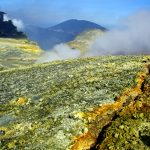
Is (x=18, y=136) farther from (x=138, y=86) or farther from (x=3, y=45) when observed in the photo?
(x=3, y=45)

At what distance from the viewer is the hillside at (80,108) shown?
21.2 m

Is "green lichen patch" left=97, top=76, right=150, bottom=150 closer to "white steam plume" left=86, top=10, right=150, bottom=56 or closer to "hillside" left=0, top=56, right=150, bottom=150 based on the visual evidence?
"hillside" left=0, top=56, right=150, bottom=150

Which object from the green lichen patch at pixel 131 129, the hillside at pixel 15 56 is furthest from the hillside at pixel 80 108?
the hillside at pixel 15 56

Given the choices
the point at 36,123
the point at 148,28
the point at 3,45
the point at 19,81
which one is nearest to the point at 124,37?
the point at 148,28

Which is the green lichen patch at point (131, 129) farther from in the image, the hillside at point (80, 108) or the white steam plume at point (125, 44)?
the white steam plume at point (125, 44)

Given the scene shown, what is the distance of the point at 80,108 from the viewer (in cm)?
2488

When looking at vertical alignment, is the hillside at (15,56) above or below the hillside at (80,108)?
below

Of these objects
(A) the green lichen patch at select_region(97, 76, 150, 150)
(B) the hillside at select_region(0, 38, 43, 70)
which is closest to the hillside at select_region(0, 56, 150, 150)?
(A) the green lichen patch at select_region(97, 76, 150, 150)

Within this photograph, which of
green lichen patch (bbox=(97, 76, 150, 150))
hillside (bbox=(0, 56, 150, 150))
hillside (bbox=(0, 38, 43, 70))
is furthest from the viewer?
hillside (bbox=(0, 38, 43, 70))

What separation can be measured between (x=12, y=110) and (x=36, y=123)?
3.83 metres

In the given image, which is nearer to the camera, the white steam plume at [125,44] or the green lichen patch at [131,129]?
the green lichen patch at [131,129]

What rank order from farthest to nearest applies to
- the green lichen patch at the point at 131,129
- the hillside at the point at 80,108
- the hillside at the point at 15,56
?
the hillside at the point at 15,56 → the hillside at the point at 80,108 → the green lichen patch at the point at 131,129

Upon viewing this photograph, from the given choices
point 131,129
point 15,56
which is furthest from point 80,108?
point 15,56

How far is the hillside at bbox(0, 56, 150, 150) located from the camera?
69.6ft
